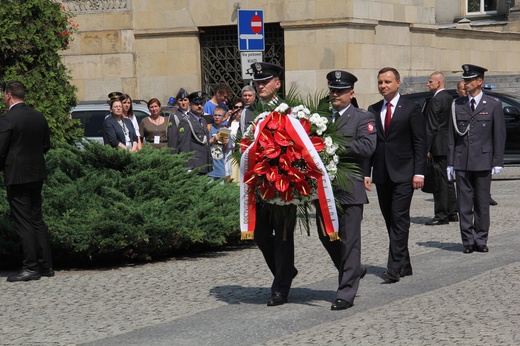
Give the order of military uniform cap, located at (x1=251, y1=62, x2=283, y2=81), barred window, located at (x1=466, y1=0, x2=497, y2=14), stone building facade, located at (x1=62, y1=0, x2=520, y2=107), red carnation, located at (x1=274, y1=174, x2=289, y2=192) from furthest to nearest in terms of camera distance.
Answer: barred window, located at (x1=466, y1=0, x2=497, y2=14) < stone building facade, located at (x1=62, y1=0, x2=520, y2=107) < military uniform cap, located at (x1=251, y1=62, x2=283, y2=81) < red carnation, located at (x1=274, y1=174, x2=289, y2=192)

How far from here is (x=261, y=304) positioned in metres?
9.02

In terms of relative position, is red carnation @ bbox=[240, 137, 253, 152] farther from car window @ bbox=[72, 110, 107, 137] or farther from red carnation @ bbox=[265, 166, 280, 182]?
car window @ bbox=[72, 110, 107, 137]

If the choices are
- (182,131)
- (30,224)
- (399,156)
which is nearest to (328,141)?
(399,156)

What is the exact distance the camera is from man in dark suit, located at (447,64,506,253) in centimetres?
1190

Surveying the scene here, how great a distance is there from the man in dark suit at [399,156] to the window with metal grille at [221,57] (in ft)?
51.4

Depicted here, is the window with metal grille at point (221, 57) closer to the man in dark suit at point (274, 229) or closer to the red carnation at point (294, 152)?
the man in dark suit at point (274, 229)

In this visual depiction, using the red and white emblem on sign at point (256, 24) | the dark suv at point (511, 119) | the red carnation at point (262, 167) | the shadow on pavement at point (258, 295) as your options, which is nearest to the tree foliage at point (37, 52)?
the shadow on pavement at point (258, 295)

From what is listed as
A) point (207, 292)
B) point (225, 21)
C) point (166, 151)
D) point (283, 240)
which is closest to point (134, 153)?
point (166, 151)

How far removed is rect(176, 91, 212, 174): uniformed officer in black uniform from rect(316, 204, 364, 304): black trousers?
5180mm

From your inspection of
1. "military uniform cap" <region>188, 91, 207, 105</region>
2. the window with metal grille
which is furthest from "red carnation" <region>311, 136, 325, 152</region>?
the window with metal grille

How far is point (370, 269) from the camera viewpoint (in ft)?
35.4

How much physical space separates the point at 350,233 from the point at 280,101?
1.20m

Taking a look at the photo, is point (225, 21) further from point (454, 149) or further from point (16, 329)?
point (16, 329)

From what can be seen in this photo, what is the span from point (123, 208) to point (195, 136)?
298cm
